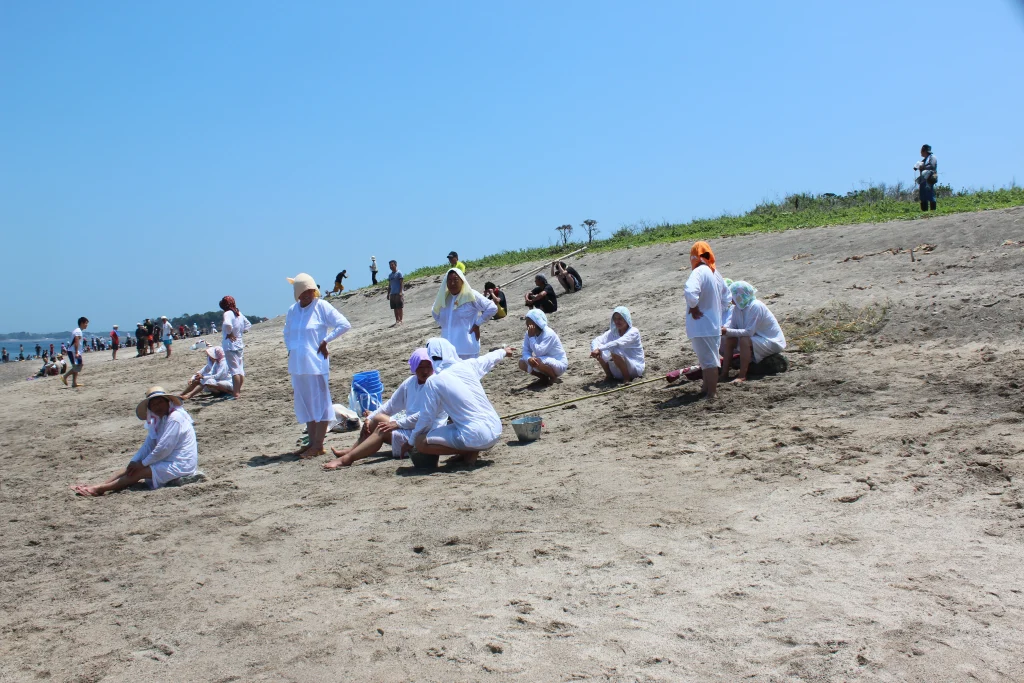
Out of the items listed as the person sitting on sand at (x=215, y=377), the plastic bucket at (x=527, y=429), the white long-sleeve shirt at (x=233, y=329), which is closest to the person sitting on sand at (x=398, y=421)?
the plastic bucket at (x=527, y=429)

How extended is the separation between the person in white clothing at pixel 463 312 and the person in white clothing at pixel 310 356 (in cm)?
148

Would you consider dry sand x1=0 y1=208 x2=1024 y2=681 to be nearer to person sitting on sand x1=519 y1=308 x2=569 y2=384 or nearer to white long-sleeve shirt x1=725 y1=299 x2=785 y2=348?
white long-sleeve shirt x1=725 y1=299 x2=785 y2=348

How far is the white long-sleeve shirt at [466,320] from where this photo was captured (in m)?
9.62

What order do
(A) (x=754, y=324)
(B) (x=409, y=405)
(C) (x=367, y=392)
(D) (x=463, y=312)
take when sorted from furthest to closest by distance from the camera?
(C) (x=367, y=392)
(D) (x=463, y=312)
(A) (x=754, y=324)
(B) (x=409, y=405)

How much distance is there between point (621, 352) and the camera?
10.4 meters

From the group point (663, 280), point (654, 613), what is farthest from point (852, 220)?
point (654, 613)

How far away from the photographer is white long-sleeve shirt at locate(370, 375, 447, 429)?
730 cm

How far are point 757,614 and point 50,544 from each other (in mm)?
4588

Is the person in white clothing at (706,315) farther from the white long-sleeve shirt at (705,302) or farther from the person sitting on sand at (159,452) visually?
the person sitting on sand at (159,452)

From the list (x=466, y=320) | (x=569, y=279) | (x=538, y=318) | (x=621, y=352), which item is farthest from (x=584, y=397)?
(x=569, y=279)

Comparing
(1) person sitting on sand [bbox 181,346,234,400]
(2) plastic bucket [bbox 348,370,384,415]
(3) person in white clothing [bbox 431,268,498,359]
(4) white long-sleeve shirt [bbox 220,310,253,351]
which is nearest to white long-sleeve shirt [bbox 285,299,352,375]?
(3) person in white clothing [bbox 431,268,498,359]

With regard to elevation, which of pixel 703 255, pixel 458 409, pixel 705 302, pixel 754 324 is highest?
pixel 703 255

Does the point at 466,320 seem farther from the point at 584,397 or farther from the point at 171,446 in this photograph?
the point at 171,446

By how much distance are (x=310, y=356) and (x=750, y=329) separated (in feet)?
15.1
